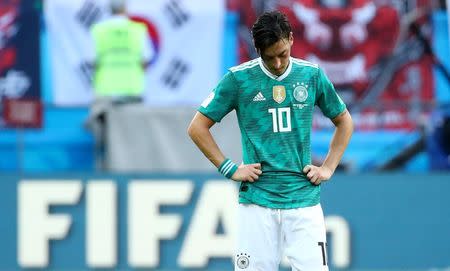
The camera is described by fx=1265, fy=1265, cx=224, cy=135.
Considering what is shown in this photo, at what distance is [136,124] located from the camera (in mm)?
11320

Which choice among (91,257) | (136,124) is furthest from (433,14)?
(91,257)

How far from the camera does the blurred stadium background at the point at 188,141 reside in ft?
34.8

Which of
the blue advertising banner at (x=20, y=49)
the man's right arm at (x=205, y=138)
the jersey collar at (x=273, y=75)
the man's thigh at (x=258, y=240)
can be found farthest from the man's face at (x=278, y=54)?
the blue advertising banner at (x=20, y=49)

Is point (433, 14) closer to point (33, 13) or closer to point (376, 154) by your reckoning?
point (376, 154)

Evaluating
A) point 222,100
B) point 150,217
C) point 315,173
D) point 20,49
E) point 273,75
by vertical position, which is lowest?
point 150,217

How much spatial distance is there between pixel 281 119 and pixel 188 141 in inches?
177

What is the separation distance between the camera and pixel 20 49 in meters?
12.6

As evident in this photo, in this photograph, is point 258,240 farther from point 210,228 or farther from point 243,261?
point 210,228

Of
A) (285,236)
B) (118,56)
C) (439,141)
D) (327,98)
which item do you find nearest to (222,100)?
(327,98)

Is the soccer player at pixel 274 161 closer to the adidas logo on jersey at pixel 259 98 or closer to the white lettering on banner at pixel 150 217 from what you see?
the adidas logo on jersey at pixel 259 98

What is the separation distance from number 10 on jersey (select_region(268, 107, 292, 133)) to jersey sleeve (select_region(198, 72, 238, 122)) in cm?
23

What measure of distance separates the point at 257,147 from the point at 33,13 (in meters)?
6.25

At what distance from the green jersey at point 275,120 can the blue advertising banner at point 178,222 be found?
3.74 m

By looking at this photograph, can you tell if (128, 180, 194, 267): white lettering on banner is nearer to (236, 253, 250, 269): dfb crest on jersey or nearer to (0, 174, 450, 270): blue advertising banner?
(0, 174, 450, 270): blue advertising banner
